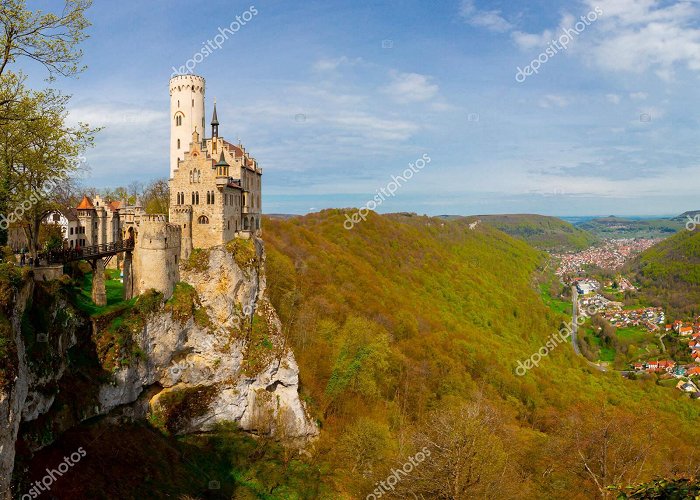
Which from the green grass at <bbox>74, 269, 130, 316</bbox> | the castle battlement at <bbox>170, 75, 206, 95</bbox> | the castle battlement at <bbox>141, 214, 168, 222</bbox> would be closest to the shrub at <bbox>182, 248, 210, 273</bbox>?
the castle battlement at <bbox>141, 214, 168, 222</bbox>

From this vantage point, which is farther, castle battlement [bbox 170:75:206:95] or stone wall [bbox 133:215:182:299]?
castle battlement [bbox 170:75:206:95]

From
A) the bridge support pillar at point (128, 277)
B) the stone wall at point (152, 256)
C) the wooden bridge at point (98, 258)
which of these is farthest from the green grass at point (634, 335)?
the wooden bridge at point (98, 258)

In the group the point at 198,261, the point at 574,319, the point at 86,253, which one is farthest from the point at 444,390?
the point at 574,319

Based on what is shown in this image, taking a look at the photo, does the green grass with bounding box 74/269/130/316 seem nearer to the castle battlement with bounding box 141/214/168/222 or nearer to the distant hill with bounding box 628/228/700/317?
the castle battlement with bounding box 141/214/168/222

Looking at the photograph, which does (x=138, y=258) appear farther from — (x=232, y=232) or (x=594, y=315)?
(x=594, y=315)

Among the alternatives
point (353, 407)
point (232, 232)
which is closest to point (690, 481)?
point (232, 232)

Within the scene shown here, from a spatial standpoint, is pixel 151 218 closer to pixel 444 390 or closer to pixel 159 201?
pixel 159 201
